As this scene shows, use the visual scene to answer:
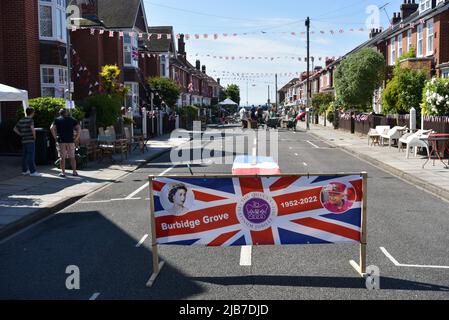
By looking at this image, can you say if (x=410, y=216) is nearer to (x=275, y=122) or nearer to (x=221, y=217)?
(x=221, y=217)

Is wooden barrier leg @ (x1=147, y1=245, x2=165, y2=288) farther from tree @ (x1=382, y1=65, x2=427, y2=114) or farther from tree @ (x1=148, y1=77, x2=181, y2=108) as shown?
tree @ (x1=148, y1=77, x2=181, y2=108)

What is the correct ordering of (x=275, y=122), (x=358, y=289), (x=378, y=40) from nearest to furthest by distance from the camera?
1. (x=358, y=289)
2. (x=378, y=40)
3. (x=275, y=122)

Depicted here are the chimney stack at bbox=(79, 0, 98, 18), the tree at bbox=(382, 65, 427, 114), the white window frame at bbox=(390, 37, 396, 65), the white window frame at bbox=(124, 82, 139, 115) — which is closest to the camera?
the tree at bbox=(382, 65, 427, 114)

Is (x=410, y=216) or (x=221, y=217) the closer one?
(x=221, y=217)

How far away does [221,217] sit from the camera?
266 inches

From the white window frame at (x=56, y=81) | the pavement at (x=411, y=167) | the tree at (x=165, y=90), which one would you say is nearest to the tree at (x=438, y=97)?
the pavement at (x=411, y=167)

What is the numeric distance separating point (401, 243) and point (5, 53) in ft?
65.2

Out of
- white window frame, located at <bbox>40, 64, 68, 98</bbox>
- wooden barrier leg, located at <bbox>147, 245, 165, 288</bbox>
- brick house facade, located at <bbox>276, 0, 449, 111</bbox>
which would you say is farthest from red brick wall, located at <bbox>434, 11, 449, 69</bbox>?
wooden barrier leg, located at <bbox>147, 245, 165, 288</bbox>

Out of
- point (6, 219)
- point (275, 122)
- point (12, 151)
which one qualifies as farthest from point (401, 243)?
point (275, 122)

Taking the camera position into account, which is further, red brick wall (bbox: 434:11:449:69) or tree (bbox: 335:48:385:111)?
tree (bbox: 335:48:385:111)

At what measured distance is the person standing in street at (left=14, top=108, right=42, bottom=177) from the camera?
49.3 feet

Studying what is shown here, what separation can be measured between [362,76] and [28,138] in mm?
26620

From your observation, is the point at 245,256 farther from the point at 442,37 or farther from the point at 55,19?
the point at 442,37

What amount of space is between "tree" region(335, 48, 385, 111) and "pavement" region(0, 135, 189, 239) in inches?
829
